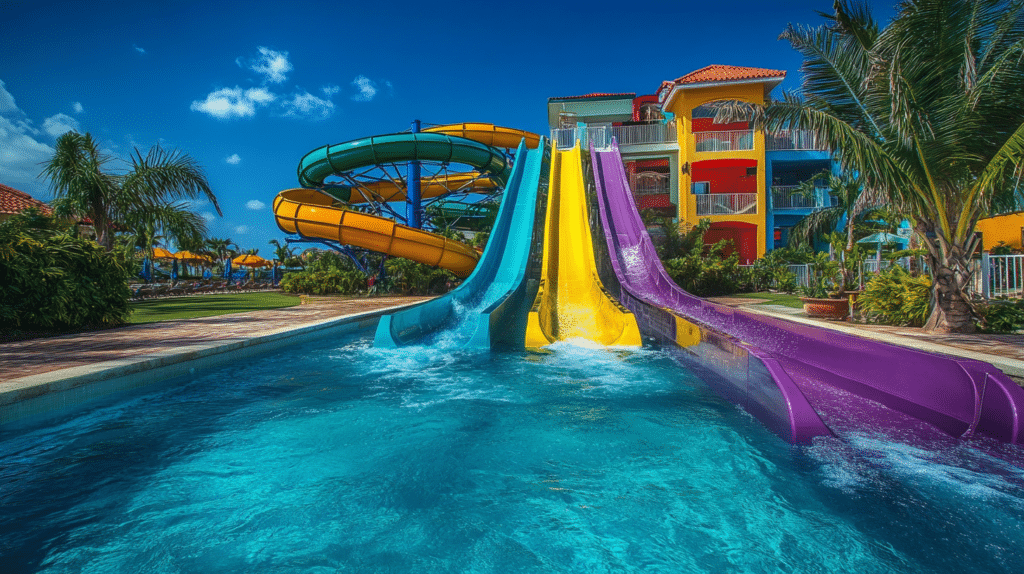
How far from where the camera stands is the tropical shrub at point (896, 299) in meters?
7.27

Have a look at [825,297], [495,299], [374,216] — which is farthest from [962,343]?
[374,216]

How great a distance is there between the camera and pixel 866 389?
4.00 metres

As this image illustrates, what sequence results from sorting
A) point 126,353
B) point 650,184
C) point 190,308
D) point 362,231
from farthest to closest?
1. point 650,184
2. point 362,231
3. point 190,308
4. point 126,353

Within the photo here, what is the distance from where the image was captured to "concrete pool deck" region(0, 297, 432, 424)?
3639 millimetres

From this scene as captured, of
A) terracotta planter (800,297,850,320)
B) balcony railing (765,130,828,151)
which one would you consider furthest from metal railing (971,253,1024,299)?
balcony railing (765,130,828,151)

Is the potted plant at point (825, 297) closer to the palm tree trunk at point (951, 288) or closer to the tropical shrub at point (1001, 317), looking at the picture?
the palm tree trunk at point (951, 288)

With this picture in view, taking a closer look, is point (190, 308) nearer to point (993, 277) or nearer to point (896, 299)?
point (896, 299)

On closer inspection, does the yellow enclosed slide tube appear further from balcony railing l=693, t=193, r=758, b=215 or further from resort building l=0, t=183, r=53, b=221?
balcony railing l=693, t=193, r=758, b=215

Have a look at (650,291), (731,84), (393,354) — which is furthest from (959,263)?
(731,84)

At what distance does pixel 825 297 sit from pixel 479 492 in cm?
918

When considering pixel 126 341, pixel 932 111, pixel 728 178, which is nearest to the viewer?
pixel 126 341

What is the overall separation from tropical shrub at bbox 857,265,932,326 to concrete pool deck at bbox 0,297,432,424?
8736mm

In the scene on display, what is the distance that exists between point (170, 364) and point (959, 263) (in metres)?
9.72

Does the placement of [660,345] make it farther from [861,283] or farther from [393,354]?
[861,283]
